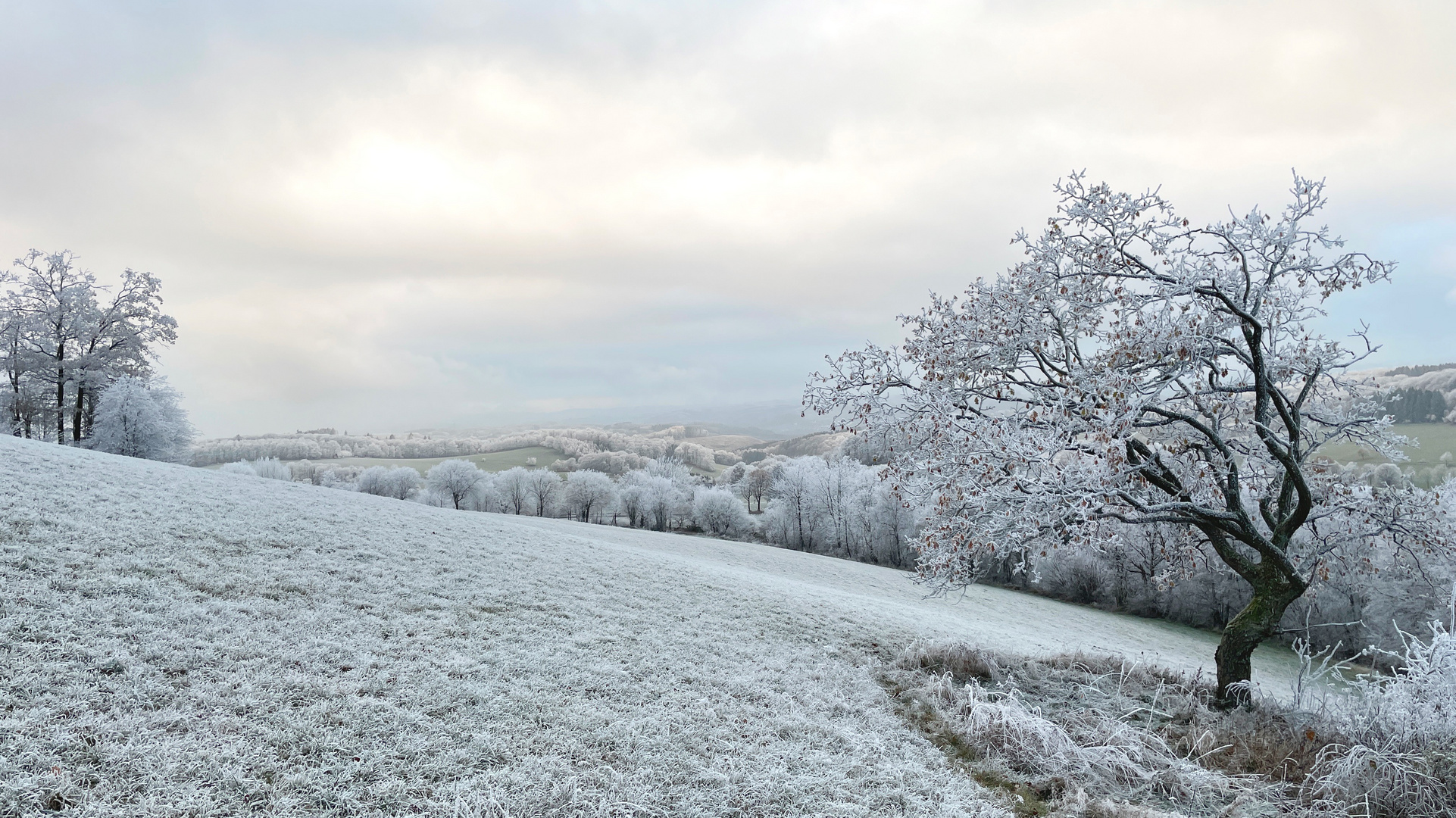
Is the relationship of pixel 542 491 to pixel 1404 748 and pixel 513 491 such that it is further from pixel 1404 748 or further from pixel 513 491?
pixel 1404 748

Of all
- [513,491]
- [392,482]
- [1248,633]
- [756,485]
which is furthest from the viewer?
[756,485]

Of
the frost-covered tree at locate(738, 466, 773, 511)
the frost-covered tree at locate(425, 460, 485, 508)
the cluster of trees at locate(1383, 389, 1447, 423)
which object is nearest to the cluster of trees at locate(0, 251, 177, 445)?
the frost-covered tree at locate(425, 460, 485, 508)

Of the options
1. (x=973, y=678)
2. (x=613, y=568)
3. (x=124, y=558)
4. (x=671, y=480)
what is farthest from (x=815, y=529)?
(x=124, y=558)

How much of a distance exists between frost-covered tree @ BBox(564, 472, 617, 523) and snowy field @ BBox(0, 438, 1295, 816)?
57.3 meters

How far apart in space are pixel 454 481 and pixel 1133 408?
74.7 m

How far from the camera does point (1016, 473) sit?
26.8ft

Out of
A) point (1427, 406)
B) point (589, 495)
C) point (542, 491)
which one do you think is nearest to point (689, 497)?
point (589, 495)

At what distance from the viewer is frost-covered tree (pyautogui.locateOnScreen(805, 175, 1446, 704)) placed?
8.34 m

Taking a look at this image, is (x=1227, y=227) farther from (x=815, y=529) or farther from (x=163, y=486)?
(x=815, y=529)

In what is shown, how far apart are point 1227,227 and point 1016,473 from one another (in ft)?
16.4

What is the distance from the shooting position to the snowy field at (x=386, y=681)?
4.93 metres

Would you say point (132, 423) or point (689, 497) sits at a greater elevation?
point (132, 423)

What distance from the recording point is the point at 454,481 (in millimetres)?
71125

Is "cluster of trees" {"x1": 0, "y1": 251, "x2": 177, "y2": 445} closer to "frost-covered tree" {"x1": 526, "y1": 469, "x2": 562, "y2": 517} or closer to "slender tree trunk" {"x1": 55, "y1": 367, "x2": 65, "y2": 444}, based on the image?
"slender tree trunk" {"x1": 55, "y1": 367, "x2": 65, "y2": 444}
